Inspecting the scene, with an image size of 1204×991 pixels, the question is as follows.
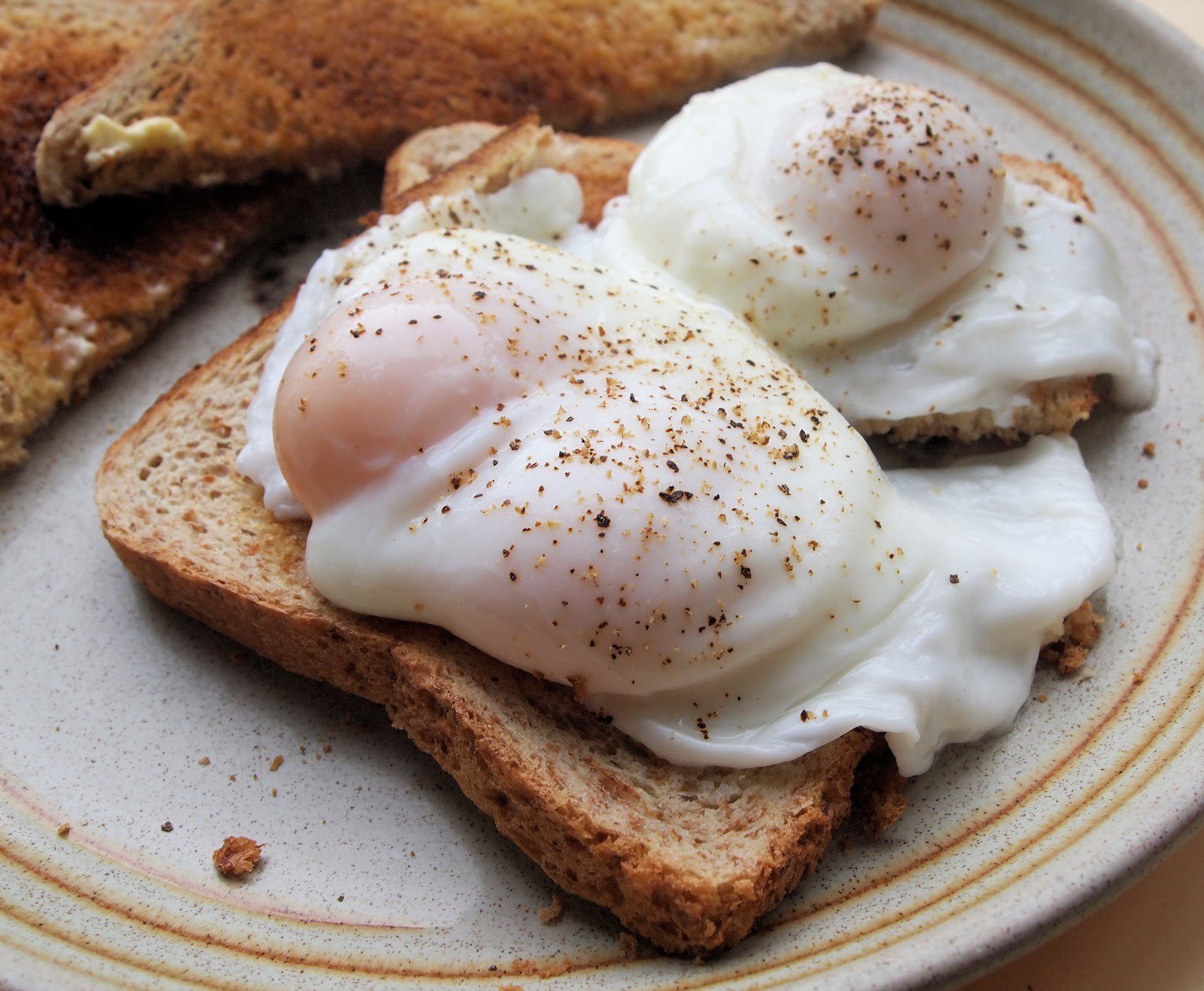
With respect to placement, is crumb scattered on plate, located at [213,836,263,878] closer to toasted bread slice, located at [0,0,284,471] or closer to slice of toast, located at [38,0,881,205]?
toasted bread slice, located at [0,0,284,471]

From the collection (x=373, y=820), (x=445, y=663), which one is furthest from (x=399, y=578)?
(x=373, y=820)

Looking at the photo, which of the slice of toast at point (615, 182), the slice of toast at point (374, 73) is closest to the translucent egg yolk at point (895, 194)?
the slice of toast at point (615, 182)

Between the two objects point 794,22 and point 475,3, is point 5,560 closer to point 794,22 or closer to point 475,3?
point 475,3

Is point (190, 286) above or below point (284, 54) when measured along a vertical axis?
below

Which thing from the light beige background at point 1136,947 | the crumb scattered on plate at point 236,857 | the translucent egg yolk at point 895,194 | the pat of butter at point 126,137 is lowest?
the crumb scattered on plate at point 236,857

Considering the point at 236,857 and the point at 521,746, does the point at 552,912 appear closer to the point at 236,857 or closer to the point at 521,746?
the point at 521,746

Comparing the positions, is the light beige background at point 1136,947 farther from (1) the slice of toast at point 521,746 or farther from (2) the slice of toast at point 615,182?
(2) the slice of toast at point 615,182
